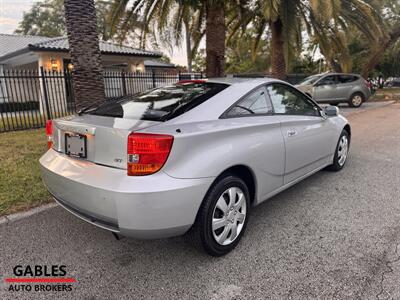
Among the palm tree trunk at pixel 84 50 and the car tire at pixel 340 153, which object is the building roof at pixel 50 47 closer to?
the palm tree trunk at pixel 84 50

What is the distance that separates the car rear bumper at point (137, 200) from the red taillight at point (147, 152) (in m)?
0.06

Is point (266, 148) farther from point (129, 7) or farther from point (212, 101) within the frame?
point (129, 7)

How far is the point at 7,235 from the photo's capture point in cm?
303

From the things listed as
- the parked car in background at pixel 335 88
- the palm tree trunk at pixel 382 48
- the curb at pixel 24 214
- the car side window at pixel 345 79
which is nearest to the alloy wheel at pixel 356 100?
the parked car in background at pixel 335 88

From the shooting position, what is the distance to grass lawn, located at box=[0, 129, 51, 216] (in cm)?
369

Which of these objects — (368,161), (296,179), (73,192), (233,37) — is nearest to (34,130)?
(73,192)

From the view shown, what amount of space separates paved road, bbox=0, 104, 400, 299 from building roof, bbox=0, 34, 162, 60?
781 cm

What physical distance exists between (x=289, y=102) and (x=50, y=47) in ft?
44.5

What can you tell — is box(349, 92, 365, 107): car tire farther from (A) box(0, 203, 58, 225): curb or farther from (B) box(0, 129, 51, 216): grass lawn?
(A) box(0, 203, 58, 225): curb

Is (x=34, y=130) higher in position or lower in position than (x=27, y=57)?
lower

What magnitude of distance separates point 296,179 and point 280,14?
795 cm

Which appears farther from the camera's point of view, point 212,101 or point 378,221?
point 378,221

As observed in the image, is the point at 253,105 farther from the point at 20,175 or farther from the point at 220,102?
the point at 20,175

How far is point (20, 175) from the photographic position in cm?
456
